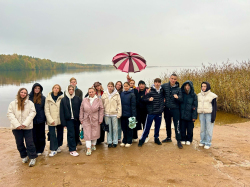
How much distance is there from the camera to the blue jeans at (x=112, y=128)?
468 centimetres

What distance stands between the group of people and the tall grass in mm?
5104

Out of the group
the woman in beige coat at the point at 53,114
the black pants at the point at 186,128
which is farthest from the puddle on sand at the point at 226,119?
the woman in beige coat at the point at 53,114

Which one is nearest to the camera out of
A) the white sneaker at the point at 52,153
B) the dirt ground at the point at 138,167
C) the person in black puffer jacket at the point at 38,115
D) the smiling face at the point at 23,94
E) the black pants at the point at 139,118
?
the dirt ground at the point at 138,167

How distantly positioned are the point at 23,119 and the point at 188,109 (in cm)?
400

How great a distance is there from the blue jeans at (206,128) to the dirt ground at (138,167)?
0.26 meters

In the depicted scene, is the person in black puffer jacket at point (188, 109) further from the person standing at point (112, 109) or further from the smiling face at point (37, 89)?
the smiling face at point (37, 89)

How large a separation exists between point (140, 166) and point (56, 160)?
1.95 meters

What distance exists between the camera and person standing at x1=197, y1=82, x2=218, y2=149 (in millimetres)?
4465

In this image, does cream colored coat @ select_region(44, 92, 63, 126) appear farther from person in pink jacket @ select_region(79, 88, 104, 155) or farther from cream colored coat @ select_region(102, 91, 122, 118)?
cream colored coat @ select_region(102, 91, 122, 118)

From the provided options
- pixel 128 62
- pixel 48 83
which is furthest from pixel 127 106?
pixel 48 83

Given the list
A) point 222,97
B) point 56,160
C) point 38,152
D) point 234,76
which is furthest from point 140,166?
point 234,76

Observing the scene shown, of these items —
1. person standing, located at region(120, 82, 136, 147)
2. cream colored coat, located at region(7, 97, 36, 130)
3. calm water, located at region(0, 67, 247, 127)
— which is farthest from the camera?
calm water, located at region(0, 67, 247, 127)

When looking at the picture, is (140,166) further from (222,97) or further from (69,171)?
(222,97)

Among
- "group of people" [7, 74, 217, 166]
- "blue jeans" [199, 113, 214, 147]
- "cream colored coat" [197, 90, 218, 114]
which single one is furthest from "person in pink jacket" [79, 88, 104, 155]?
"blue jeans" [199, 113, 214, 147]
